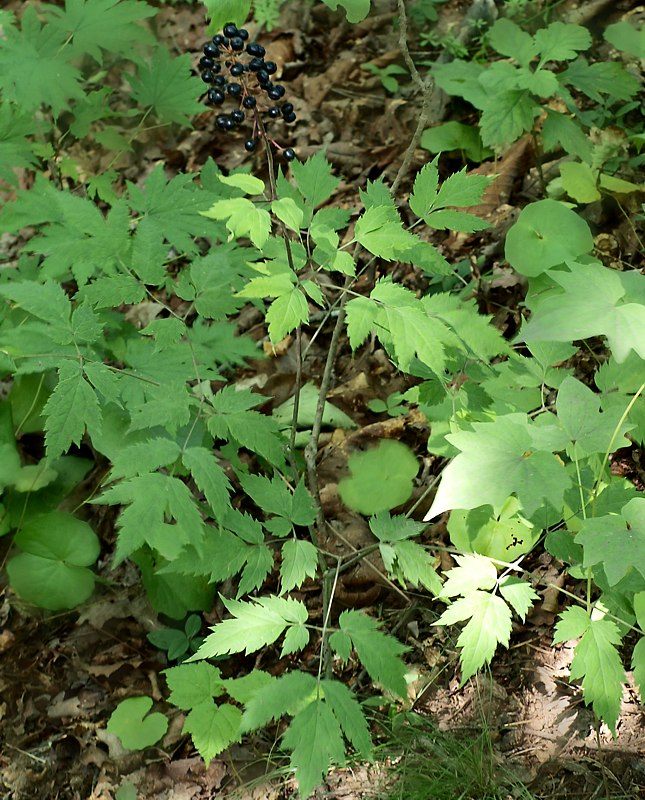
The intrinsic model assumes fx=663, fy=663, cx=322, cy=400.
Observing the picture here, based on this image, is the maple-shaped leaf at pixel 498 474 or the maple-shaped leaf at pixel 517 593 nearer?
the maple-shaped leaf at pixel 498 474

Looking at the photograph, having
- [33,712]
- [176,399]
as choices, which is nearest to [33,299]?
[176,399]

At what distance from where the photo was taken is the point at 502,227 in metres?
2.99

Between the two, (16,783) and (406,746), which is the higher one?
(406,746)

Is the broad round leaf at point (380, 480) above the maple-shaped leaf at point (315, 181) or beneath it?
beneath

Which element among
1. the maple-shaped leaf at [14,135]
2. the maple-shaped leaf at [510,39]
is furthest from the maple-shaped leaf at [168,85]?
the maple-shaped leaf at [510,39]

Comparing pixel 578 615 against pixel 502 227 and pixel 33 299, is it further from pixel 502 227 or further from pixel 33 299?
pixel 502 227

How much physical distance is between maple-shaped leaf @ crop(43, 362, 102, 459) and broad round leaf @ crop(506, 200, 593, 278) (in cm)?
155

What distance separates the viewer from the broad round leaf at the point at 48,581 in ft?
7.57

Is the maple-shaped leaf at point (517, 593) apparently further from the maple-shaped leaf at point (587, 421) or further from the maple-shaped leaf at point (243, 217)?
the maple-shaped leaf at point (243, 217)

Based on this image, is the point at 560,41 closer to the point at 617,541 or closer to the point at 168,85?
the point at 168,85

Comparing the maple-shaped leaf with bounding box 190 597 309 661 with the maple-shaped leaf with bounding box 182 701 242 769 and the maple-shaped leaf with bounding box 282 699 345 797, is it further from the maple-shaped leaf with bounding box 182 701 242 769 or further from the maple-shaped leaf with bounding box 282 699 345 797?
the maple-shaped leaf with bounding box 182 701 242 769

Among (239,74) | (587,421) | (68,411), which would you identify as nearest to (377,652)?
(587,421)

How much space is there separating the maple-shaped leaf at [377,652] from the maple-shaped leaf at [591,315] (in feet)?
2.62

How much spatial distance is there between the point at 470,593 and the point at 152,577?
3.87 ft
